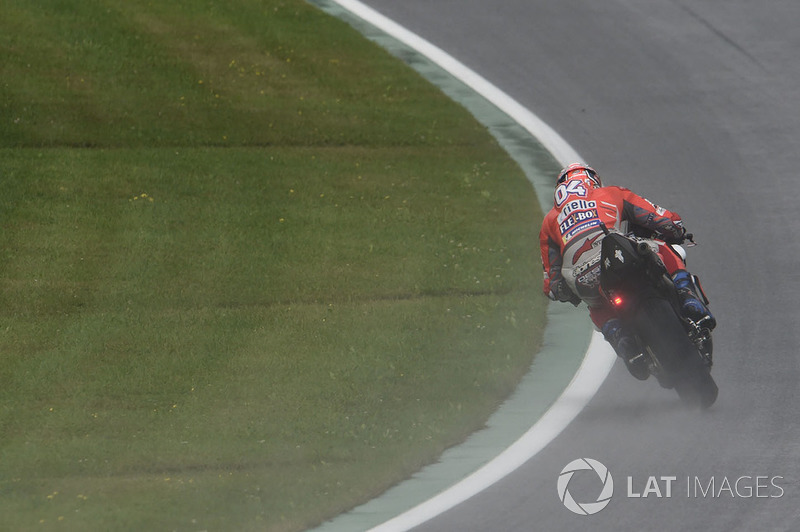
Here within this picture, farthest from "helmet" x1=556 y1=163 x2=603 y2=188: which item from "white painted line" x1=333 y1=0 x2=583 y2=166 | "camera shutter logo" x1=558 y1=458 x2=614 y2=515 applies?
"white painted line" x1=333 y1=0 x2=583 y2=166

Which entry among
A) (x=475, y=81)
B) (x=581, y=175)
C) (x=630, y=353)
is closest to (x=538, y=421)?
(x=630, y=353)

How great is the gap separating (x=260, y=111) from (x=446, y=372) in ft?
18.6

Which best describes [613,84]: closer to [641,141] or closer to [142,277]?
[641,141]

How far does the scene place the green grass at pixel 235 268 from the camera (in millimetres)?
8141

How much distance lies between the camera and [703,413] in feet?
28.2

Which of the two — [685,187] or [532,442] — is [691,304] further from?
[685,187]

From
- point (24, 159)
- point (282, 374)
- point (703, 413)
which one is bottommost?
point (24, 159)

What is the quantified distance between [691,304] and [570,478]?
1581mm

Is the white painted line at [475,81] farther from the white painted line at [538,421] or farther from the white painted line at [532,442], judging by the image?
the white painted line at [532,442]

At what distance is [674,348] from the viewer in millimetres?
8156

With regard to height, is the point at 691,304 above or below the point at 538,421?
above

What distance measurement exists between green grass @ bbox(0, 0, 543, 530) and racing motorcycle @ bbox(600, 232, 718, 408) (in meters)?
1.28

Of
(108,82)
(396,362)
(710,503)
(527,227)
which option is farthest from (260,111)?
(710,503)

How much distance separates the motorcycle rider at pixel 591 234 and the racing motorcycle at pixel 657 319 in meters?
0.25
